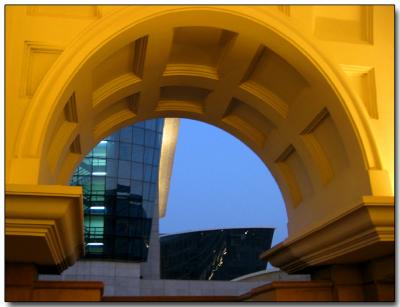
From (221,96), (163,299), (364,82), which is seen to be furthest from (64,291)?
(364,82)

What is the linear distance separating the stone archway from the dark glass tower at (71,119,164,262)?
21113 mm

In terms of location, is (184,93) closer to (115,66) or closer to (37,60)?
(115,66)

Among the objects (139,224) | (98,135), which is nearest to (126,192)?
(139,224)

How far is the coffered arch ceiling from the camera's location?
5.87 meters

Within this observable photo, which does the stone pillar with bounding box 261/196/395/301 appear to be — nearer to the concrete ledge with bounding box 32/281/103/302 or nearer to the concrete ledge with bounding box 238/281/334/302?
the concrete ledge with bounding box 238/281/334/302

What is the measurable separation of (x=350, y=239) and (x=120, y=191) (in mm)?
25432

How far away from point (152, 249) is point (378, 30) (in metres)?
30.0

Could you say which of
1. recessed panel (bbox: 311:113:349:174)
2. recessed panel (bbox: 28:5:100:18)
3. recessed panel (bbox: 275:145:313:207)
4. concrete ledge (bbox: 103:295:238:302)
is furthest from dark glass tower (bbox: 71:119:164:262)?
recessed panel (bbox: 28:5:100:18)

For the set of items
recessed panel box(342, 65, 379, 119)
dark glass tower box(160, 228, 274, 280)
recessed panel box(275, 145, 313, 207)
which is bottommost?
dark glass tower box(160, 228, 274, 280)

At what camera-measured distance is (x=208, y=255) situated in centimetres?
3881

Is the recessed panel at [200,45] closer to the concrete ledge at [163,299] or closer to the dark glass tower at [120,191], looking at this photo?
the concrete ledge at [163,299]

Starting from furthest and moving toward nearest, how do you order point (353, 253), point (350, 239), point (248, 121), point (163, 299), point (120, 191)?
point (120, 191)
point (248, 121)
point (163, 299)
point (353, 253)
point (350, 239)

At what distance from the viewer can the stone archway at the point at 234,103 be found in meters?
5.71

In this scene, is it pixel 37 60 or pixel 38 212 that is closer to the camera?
pixel 38 212
